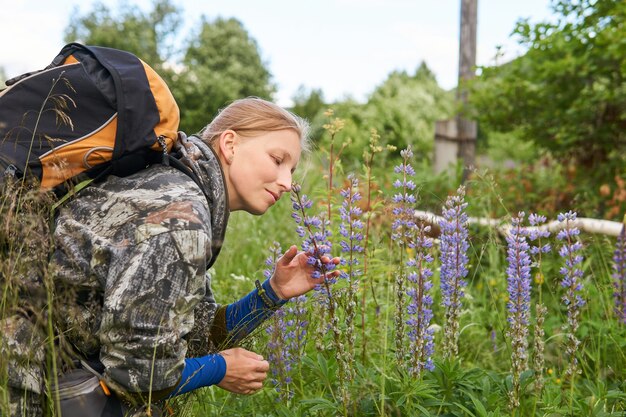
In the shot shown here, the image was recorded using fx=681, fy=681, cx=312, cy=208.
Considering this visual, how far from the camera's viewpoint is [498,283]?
→ 5078 mm

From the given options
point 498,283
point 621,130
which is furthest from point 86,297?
point 621,130

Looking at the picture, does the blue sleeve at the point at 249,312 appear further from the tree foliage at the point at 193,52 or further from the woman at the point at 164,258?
the tree foliage at the point at 193,52

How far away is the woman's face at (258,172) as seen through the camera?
2480 mm

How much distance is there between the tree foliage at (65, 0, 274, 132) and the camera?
110ft

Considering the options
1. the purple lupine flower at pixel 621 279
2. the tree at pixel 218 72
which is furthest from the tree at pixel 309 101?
the purple lupine flower at pixel 621 279

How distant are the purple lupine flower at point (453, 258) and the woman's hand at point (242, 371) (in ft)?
2.41

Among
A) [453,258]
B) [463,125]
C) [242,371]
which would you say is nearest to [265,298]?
[242,371]

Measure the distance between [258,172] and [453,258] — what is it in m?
0.82

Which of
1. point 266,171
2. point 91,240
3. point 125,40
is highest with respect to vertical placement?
point 125,40

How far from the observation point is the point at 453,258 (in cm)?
262

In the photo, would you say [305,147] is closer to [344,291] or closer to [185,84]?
[344,291]

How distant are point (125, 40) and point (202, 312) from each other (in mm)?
37749

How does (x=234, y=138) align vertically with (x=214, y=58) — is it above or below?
below

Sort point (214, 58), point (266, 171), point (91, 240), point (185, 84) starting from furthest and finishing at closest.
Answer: point (214, 58)
point (185, 84)
point (266, 171)
point (91, 240)
